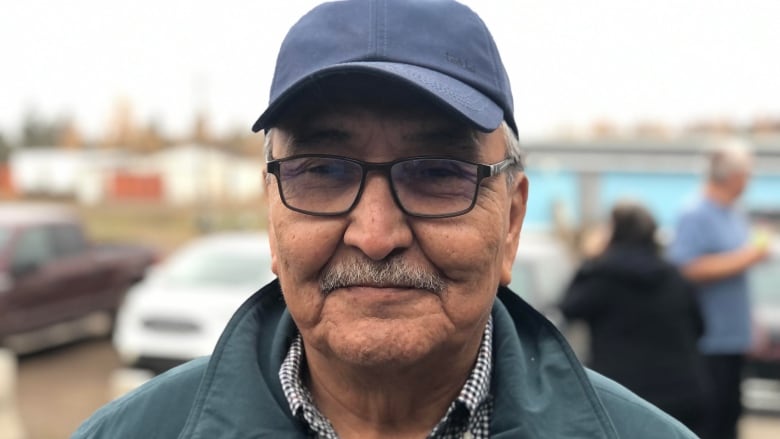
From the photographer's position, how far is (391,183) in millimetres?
1533

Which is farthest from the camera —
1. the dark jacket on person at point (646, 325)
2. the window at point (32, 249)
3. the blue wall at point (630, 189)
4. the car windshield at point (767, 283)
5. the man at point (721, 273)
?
the blue wall at point (630, 189)

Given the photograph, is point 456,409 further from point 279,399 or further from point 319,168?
point 319,168

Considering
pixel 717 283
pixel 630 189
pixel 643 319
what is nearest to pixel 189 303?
pixel 643 319

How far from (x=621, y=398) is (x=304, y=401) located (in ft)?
2.07

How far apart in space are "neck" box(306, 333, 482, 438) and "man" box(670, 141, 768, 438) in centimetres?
336

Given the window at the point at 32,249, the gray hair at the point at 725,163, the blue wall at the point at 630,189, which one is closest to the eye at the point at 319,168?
the gray hair at the point at 725,163

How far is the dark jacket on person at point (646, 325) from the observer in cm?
439

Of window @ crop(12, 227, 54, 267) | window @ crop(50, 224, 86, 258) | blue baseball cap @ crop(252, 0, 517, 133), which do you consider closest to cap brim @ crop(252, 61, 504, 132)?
blue baseball cap @ crop(252, 0, 517, 133)

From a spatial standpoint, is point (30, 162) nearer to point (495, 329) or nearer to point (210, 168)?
point (210, 168)

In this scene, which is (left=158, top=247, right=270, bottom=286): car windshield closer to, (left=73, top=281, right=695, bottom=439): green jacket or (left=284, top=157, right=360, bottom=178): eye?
(left=73, top=281, right=695, bottom=439): green jacket

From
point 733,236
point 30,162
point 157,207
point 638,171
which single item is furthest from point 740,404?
point 30,162

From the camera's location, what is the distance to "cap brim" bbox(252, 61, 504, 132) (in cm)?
149

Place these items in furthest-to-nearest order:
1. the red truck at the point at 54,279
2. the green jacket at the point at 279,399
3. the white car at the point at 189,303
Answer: the red truck at the point at 54,279, the white car at the point at 189,303, the green jacket at the point at 279,399

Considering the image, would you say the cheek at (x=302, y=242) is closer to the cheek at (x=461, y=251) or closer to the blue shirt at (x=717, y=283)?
the cheek at (x=461, y=251)
